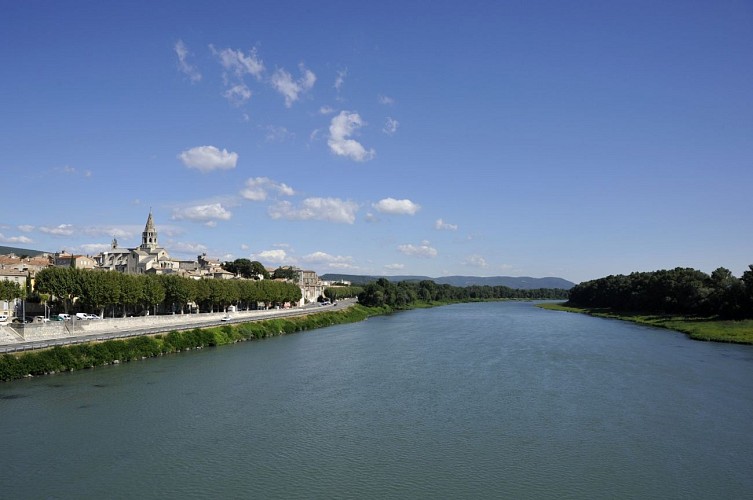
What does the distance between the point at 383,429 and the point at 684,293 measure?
200ft

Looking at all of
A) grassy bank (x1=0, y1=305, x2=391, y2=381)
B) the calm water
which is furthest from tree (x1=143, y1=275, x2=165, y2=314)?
the calm water

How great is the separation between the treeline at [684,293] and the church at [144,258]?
6705cm

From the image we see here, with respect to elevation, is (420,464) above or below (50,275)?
below

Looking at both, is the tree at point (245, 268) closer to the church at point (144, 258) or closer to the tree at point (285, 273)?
the church at point (144, 258)

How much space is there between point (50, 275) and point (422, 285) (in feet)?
360

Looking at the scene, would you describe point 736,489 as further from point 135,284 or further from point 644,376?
point 135,284

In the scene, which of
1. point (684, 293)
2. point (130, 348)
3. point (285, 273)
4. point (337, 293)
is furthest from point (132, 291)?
point (285, 273)

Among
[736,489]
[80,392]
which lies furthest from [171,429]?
[736,489]

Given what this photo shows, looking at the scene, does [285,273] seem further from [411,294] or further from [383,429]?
[383,429]

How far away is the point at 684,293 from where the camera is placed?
70.5 metres

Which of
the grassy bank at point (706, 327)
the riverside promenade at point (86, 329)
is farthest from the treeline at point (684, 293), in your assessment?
the riverside promenade at point (86, 329)

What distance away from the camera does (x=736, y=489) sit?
16.7 m

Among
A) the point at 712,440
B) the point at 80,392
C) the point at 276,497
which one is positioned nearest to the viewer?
the point at 276,497

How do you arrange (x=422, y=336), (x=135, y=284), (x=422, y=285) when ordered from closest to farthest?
(x=135, y=284) < (x=422, y=336) < (x=422, y=285)
